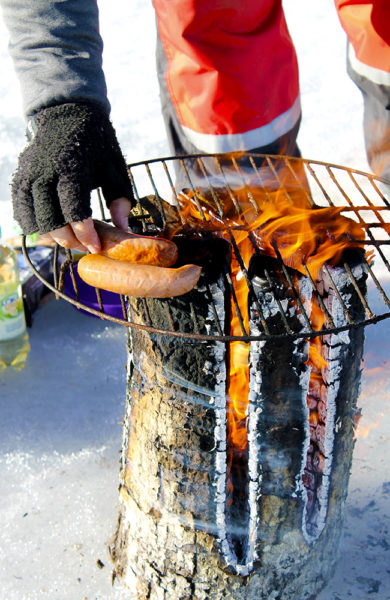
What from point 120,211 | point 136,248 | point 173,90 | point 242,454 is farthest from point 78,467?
point 173,90

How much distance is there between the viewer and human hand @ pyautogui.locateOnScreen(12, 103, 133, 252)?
1618mm

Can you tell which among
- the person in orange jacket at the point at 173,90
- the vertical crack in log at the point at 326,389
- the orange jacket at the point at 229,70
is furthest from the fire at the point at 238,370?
the orange jacket at the point at 229,70

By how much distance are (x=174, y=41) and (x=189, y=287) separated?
243cm

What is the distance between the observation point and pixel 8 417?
3189mm

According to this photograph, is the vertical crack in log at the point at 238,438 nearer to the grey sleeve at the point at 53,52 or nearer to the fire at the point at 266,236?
the fire at the point at 266,236

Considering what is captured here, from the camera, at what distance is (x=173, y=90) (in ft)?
11.8

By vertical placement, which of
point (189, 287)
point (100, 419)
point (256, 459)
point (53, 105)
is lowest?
point (100, 419)

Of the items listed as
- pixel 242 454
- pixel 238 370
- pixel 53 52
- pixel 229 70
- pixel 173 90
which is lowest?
pixel 242 454

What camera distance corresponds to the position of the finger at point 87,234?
165 cm

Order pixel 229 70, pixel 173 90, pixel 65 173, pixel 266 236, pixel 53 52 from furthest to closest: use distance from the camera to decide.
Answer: pixel 173 90 → pixel 229 70 → pixel 53 52 → pixel 266 236 → pixel 65 173

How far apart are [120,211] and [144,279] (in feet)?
1.85

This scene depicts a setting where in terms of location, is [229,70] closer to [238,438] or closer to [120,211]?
[120,211]

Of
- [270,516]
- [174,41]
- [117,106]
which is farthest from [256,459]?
[117,106]

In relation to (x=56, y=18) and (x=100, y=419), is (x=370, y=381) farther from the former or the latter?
(x=56, y=18)
